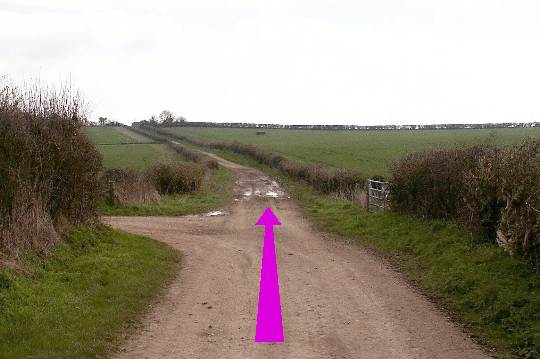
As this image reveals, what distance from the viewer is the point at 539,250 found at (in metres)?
10.2

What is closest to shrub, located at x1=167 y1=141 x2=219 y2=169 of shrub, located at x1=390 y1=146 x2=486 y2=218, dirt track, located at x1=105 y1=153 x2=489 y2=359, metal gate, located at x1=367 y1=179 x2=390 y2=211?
metal gate, located at x1=367 y1=179 x2=390 y2=211

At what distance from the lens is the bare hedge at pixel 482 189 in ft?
35.0

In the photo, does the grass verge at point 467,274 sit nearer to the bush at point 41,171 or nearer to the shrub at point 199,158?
the bush at point 41,171

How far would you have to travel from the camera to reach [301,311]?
9.49 m

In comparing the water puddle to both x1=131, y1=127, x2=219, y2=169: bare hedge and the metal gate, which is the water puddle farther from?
x1=131, y1=127, x2=219, y2=169: bare hedge

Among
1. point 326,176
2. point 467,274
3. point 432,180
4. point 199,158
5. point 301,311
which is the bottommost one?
point 301,311

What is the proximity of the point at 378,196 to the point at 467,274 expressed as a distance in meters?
11.0

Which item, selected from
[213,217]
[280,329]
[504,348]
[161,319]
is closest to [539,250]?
[504,348]

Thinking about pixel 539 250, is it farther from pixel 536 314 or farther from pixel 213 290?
pixel 213 290

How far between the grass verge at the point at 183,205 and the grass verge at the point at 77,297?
10641 millimetres

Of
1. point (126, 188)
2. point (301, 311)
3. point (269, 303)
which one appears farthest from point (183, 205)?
point (301, 311)

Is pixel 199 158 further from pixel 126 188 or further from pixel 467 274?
pixel 467 274

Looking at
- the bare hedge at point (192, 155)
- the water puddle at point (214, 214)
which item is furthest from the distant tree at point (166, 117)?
the water puddle at point (214, 214)

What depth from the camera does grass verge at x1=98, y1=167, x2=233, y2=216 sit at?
24562 millimetres
